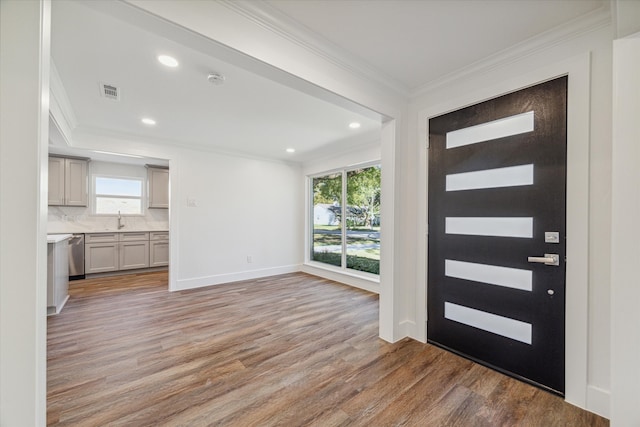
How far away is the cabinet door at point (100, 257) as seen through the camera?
17.0 feet

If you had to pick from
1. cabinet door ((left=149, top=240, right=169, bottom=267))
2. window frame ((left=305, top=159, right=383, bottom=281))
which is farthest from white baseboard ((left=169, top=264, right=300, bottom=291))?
cabinet door ((left=149, top=240, right=169, bottom=267))

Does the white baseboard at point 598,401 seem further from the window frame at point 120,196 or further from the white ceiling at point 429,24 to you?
the window frame at point 120,196

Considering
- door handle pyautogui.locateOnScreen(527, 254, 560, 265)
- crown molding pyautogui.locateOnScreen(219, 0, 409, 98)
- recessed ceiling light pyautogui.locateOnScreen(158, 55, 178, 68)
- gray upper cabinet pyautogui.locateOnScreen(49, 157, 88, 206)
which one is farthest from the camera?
gray upper cabinet pyautogui.locateOnScreen(49, 157, 88, 206)

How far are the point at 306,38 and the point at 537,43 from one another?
170 centimetres

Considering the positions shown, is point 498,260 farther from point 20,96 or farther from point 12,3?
point 12,3

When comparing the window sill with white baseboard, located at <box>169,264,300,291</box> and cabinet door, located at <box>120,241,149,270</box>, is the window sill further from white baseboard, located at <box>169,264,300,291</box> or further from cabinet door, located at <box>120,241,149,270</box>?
cabinet door, located at <box>120,241,149,270</box>

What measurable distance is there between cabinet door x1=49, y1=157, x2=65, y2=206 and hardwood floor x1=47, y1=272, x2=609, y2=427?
293cm

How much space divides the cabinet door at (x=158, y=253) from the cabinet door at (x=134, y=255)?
77mm

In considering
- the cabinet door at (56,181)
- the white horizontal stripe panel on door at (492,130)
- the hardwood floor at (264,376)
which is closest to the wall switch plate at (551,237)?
the white horizontal stripe panel on door at (492,130)

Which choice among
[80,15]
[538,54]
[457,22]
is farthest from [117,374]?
[538,54]

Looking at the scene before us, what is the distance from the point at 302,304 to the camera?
3.71 metres

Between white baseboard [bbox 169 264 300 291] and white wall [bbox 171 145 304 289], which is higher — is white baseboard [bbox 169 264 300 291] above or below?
below

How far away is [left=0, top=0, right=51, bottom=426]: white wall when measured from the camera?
0.96 meters

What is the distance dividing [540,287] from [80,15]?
3.63 meters
